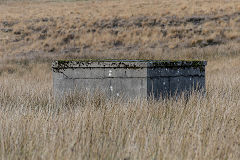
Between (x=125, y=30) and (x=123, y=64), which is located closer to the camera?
(x=123, y=64)

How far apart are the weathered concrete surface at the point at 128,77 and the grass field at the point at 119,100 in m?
0.24

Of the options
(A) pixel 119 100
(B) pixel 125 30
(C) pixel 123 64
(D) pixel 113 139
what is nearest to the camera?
(D) pixel 113 139

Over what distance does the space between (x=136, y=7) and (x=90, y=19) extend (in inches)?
272

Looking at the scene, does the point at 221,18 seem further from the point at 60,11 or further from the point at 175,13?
the point at 60,11

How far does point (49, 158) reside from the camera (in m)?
2.95

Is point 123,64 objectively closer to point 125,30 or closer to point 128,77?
point 128,77

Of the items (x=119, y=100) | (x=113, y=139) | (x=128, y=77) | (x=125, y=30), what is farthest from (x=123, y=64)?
(x=125, y=30)

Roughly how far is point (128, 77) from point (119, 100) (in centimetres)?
72

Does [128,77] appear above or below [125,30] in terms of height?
below

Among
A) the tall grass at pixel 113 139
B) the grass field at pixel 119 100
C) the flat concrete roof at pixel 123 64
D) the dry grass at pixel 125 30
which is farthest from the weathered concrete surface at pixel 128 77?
the dry grass at pixel 125 30

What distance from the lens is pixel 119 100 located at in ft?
17.6

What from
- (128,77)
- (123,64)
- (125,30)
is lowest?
(128,77)

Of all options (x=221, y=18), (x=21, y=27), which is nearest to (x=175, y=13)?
(x=221, y=18)

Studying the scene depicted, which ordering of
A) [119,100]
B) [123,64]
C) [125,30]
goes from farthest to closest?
[125,30] → [123,64] → [119,100]
